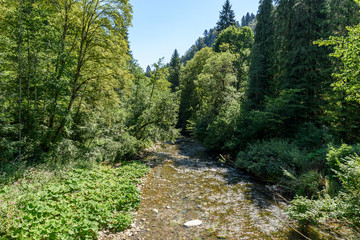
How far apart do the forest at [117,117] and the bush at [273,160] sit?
8cm

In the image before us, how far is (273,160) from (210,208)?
534 cm

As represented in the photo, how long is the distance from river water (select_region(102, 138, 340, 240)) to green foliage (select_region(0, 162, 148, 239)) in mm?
684

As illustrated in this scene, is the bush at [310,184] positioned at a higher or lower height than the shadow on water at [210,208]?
higher

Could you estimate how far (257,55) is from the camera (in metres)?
16.3

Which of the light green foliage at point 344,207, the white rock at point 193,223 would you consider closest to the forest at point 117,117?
the light green foliage at point 344,207

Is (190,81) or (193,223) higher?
(190,81)

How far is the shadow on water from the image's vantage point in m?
4.97

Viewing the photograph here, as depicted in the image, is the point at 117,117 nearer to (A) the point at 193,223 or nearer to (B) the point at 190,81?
(A) the point at 193,223

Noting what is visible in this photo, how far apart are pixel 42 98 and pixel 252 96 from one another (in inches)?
635

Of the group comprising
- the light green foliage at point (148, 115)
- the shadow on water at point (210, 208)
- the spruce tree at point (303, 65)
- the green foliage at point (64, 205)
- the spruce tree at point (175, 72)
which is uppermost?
the spruce tree at point (175, 72)

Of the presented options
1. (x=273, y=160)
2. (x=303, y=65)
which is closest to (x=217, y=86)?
(x=303, y=65)

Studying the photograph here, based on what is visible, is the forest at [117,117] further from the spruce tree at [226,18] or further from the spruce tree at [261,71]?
the spruce tree at [226,18]

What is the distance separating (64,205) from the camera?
418cm

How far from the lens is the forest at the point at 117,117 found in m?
4.51
